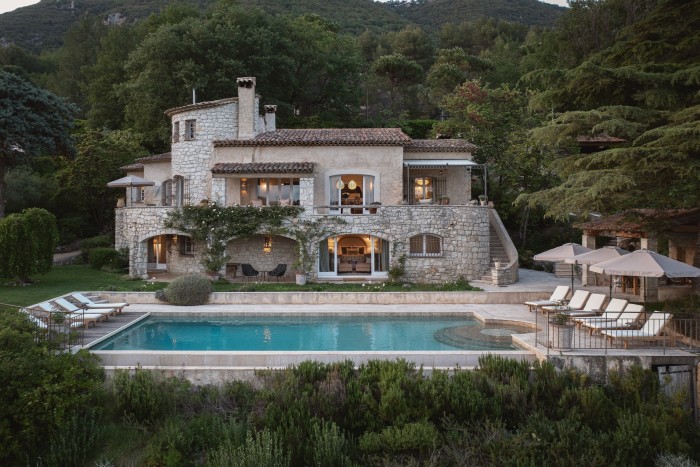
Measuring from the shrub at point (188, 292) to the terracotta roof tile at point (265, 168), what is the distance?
22.5 ft

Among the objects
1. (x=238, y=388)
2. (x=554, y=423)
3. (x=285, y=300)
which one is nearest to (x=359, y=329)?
(x=285, y=300)

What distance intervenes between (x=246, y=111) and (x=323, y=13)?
248 ft

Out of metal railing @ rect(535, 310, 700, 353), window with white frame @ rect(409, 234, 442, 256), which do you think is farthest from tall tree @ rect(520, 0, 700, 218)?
window with white frame @ rect(409, 234, 442, 256)

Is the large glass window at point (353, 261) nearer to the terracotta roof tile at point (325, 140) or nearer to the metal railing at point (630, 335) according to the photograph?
the terracotta roof tile at point (325, 140)

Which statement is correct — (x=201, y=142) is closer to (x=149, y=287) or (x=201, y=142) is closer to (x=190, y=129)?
(x=190, y=129)

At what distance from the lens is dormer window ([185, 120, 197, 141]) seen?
27.2 m

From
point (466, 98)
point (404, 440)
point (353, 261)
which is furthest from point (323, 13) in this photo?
point (404, 440)

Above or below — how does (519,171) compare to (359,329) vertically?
above

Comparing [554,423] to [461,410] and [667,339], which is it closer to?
[461,410]

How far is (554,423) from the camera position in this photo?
384 inches

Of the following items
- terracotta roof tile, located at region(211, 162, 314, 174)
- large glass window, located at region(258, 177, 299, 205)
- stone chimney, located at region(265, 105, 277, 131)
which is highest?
stone chimney, located at region(265, 105, 277, 131)

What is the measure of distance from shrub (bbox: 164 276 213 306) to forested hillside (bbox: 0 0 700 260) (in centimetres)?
1265

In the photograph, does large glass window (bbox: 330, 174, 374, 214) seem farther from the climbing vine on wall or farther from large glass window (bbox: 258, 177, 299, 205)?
the climbing vine on wall

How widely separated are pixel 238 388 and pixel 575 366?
8.06 metres
